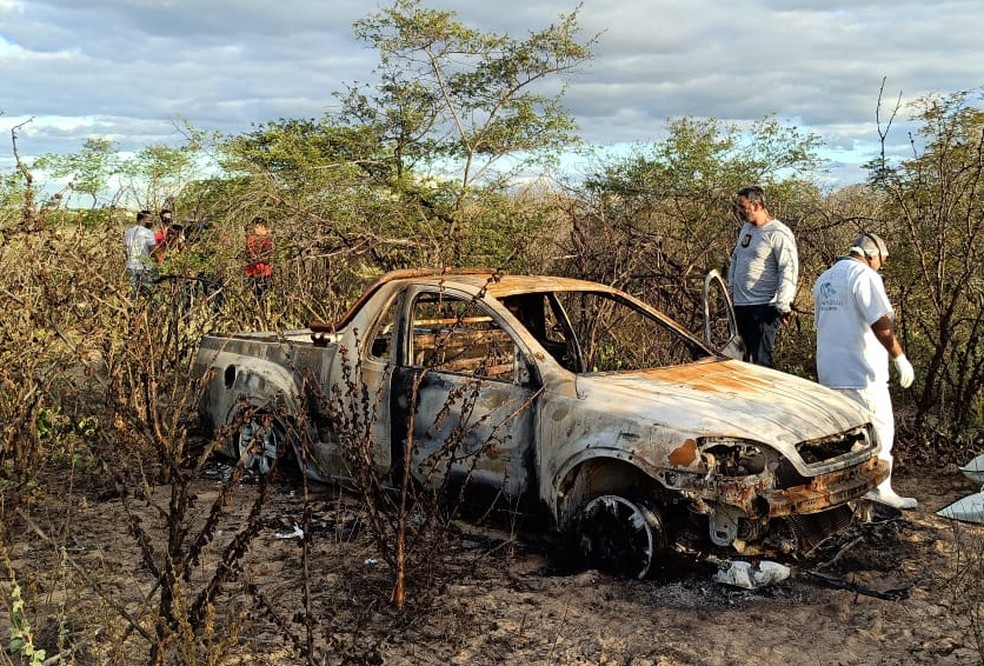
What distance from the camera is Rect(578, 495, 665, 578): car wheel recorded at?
4.32m

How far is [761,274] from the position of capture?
23.9 feet

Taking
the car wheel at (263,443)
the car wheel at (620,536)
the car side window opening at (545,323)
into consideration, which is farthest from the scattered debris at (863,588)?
the car wheel at (263,443)

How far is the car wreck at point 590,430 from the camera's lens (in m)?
4.14

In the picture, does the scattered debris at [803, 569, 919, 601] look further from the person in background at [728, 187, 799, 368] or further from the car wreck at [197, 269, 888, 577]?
the person in background at [728, 187, 799, 368]

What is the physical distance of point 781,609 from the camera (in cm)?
418

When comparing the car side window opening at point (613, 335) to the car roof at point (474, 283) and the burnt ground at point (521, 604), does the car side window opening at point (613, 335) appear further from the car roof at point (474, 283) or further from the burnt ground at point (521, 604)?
the burnt ground at point (521, 604)

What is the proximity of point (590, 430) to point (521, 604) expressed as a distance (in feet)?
2.94

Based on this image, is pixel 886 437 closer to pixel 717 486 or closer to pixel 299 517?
pixel 717 486

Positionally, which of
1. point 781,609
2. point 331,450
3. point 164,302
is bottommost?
point 781,609

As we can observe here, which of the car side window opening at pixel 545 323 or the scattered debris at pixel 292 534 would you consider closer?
the scattered debris at pixel 292 534

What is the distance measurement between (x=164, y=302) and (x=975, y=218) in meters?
6.46

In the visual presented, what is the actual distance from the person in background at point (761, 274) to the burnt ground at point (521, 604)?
2.36m

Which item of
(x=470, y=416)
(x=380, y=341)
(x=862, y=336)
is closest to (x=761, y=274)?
(x=862, y=336)

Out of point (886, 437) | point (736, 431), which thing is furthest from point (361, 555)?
point (886, 437)
